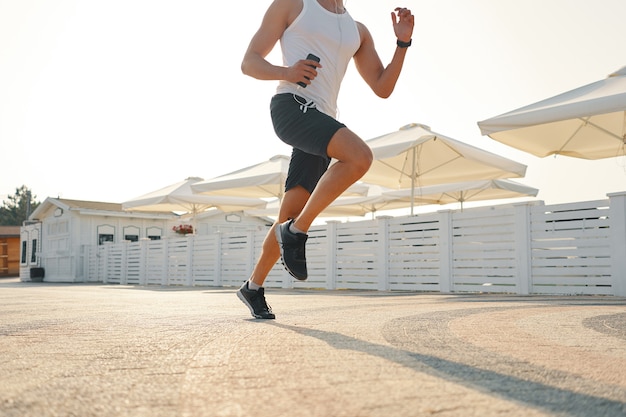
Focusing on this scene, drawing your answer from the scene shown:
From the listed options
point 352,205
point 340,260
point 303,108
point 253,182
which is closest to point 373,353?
point 303,108

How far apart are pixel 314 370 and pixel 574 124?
27.1ft

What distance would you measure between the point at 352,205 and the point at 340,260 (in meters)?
8.79

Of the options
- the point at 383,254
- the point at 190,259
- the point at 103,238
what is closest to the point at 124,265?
the point at 190,259

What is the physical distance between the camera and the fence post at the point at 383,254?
9.50m

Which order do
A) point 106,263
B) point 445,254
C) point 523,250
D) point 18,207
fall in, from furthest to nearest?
point 18,207
point 106,263
point 445,254
point 523,250

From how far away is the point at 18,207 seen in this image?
67.2 m

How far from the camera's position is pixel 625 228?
6.62 metres

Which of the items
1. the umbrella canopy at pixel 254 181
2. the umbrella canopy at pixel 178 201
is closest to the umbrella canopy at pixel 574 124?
the umbrella canopy at pixel 254 181

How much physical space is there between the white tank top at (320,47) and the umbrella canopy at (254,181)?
378 inches

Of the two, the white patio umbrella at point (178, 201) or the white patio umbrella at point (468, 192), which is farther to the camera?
the white patio umbrella at point (178, 201)

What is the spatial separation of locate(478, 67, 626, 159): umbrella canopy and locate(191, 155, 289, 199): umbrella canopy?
222 inches

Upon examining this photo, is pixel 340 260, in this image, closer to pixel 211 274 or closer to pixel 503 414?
pixel 211 274

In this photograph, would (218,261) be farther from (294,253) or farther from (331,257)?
(294,253)

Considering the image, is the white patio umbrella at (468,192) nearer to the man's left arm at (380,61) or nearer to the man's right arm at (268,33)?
the man's left arm at (380,61)
